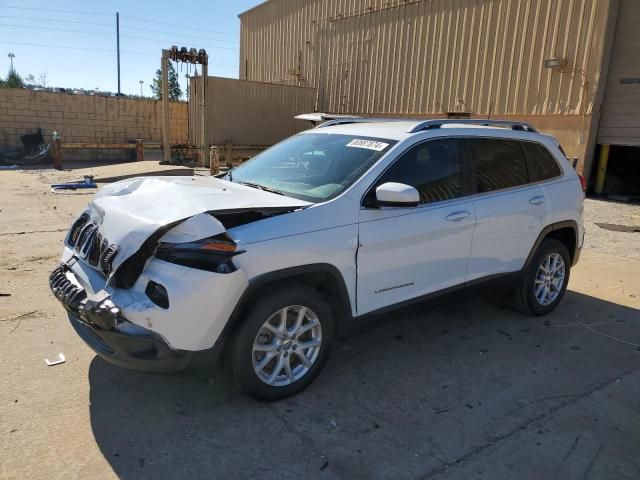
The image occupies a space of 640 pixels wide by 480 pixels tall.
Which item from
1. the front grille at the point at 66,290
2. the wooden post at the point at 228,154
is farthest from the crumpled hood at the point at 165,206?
the wooden post at the point at 228,154

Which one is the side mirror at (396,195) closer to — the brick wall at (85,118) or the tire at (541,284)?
the tire at (541,284)

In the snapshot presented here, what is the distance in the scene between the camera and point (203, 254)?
109 inches

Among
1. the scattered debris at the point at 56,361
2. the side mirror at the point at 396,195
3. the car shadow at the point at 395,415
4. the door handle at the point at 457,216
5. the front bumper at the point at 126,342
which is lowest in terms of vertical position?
the car shadow at the point at 395,415

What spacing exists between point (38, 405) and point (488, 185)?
3.59 meters

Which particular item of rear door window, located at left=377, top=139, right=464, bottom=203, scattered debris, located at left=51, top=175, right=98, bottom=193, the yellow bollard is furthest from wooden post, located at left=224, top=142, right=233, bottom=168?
Result: rear door window, located at left=377, top=139, right=464, bottom=203

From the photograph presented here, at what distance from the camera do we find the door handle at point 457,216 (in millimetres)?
3813

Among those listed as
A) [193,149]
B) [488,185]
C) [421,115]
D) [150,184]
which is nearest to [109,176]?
[193,149]

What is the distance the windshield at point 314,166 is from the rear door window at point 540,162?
1.67 metres

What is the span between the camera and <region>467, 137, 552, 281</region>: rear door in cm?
412

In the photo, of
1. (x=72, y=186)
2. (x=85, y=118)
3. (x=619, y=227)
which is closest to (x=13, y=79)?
(x=85, y=118)

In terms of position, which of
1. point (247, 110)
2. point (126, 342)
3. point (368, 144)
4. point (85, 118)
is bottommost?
point (126, 342)

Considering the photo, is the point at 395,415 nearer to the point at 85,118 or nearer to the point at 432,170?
the point at 432,170

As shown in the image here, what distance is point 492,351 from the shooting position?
4074mm

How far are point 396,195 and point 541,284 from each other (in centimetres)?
231
